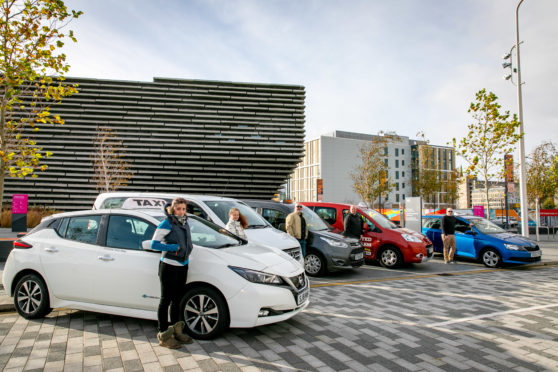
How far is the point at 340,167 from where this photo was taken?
259 ft

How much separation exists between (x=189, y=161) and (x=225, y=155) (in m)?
3.11

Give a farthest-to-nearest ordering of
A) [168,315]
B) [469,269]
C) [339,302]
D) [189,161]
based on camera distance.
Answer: [189,161] < [469,269] < [339,302] < [168,315]

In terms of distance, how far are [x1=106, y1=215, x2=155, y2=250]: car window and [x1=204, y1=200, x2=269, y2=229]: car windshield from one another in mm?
2917

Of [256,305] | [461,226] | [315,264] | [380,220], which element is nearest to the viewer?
[256,305]

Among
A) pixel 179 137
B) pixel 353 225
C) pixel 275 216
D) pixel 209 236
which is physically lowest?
pixel 353 225

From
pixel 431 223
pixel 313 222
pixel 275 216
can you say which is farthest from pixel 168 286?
pixel 431 223

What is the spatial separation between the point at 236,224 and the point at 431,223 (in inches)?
329

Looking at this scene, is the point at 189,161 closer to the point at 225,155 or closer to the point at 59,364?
the point at 225,155

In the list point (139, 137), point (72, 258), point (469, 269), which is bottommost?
point (469, 269)

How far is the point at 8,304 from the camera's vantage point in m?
5.33

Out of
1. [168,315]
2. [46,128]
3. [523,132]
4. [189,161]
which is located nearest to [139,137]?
[189,161]

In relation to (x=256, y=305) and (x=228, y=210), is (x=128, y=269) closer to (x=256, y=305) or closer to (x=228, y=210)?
(x=256, y=305)

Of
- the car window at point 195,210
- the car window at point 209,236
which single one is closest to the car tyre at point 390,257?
the car window at point 195,210

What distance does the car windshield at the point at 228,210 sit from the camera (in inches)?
299
